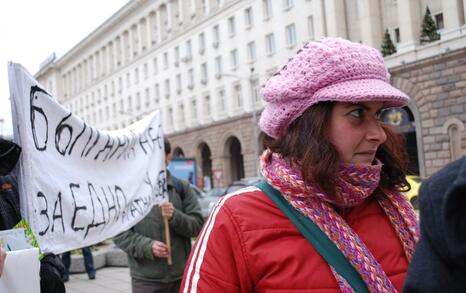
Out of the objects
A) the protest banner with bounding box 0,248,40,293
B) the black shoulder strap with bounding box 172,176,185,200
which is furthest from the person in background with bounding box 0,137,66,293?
the black shoulder strap with bounding box 172,176,185,200

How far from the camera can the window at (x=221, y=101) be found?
40756mm

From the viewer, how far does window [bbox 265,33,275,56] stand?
35312mm

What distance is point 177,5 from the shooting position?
48.5 metres

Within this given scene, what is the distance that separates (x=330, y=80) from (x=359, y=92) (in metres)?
0.10

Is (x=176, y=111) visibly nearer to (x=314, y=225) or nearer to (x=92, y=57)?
(x=92, y=57)

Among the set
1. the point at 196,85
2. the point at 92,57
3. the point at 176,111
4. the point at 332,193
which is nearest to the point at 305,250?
the point at 332,193

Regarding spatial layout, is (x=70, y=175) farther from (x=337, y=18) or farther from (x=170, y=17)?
(x=170, y=17)

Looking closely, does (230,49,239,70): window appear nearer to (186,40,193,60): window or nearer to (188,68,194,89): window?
(188,68,194,89): window

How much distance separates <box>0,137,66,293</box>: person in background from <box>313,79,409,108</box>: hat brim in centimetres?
143

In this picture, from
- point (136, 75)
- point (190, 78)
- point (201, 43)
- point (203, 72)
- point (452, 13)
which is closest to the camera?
point (452, 13)

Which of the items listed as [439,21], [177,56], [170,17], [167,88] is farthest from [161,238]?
[170,17]

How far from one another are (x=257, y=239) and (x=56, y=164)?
65.0 inches

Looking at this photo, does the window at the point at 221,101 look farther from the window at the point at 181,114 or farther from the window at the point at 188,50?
the window at the point at 181,114

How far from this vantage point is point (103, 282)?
866 centimetres
